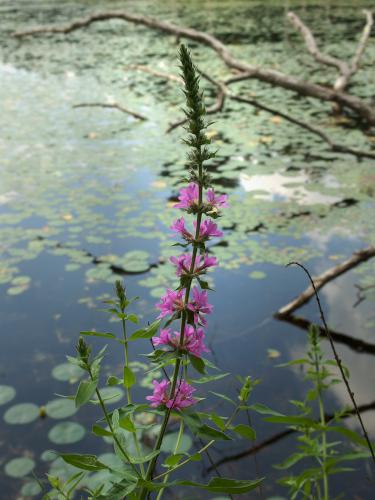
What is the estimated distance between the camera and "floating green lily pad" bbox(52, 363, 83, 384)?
8.00ft

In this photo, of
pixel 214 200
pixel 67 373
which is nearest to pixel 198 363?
pixel 214 200

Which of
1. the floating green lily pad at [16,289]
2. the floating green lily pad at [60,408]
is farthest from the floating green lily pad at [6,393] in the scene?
the floating green lily pad at [16,289]

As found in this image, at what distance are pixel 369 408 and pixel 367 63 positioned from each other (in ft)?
22.2

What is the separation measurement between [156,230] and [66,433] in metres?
1.83

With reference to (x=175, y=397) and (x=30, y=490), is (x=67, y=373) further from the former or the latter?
(x=175, y=397)

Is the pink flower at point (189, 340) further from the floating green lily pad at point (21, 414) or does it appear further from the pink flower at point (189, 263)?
the floating green lily pad at point (21, 414)

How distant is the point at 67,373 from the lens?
2467mm

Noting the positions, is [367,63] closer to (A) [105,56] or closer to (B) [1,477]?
(A) [105,56]

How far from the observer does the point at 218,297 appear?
3072 millimetres

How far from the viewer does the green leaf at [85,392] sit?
3.03ft

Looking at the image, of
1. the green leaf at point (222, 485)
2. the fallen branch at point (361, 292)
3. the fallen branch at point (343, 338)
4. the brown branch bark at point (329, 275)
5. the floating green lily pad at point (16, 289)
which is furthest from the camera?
the floating green lily pad at point (16, 289)

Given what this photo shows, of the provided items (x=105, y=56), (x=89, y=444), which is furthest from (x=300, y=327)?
(x=105, y=56)

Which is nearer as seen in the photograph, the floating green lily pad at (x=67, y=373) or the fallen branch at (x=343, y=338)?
the floating green lily pad at (x=67, y=373)

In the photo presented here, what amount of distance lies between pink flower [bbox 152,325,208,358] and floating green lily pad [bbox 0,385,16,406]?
1.51m
